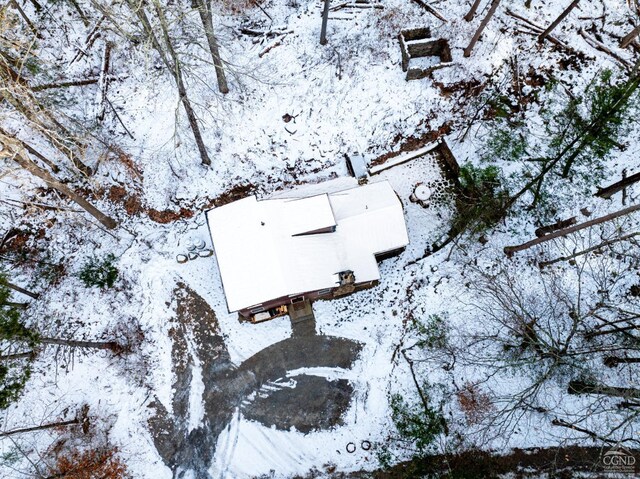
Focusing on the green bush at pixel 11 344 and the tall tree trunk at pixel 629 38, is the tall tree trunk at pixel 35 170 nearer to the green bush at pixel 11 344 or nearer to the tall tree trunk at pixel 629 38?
the green bush at pixel 11 344

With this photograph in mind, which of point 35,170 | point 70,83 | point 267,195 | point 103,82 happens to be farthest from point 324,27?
point 35,170

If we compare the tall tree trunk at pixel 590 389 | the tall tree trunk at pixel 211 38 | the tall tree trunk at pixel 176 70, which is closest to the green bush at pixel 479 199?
the tall tree trunk at pixel 590 389

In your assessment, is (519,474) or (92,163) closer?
(519,474)

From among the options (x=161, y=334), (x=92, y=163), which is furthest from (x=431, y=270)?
(x=92, y=163)

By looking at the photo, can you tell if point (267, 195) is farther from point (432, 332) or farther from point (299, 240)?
point (432, 332)

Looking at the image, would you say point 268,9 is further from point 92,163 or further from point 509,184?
point 509,184

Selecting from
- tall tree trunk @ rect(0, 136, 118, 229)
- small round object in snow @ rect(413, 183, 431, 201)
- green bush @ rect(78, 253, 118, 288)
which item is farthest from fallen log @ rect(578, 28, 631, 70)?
green bush @ rect(78, 253, 118, 288)
